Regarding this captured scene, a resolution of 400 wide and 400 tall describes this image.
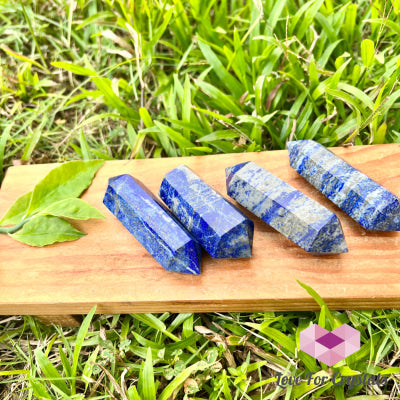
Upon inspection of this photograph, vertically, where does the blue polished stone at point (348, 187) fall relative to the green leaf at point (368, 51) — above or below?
below

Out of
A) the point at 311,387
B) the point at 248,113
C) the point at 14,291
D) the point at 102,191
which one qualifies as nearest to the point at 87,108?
the point at 102,191

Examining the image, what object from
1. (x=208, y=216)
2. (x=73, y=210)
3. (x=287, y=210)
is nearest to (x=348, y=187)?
(x=287, y=210)

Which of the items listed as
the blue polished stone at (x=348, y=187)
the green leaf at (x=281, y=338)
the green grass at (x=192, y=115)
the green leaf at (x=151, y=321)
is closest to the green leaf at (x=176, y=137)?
the green grass at (x=192, y=115)

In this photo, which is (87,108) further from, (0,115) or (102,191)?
(102,191)

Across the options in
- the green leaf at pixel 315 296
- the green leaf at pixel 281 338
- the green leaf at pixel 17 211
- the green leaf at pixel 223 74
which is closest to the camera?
the green leaf at pixel 315 296

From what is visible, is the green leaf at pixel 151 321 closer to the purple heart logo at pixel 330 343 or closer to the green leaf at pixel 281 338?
the green leaf at pixel 281 338

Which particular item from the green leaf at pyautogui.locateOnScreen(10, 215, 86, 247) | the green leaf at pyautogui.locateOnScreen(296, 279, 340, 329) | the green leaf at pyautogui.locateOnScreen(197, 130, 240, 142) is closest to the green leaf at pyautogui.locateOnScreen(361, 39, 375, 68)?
the green leaf at pyautogui.locateOnScreen(197, 130, 240, 142)

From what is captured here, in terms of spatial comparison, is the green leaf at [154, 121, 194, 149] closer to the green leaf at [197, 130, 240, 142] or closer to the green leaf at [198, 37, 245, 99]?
the green leaf at [197, 130, 240, 142]

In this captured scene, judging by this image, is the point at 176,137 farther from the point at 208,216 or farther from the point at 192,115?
the point at 208,216
